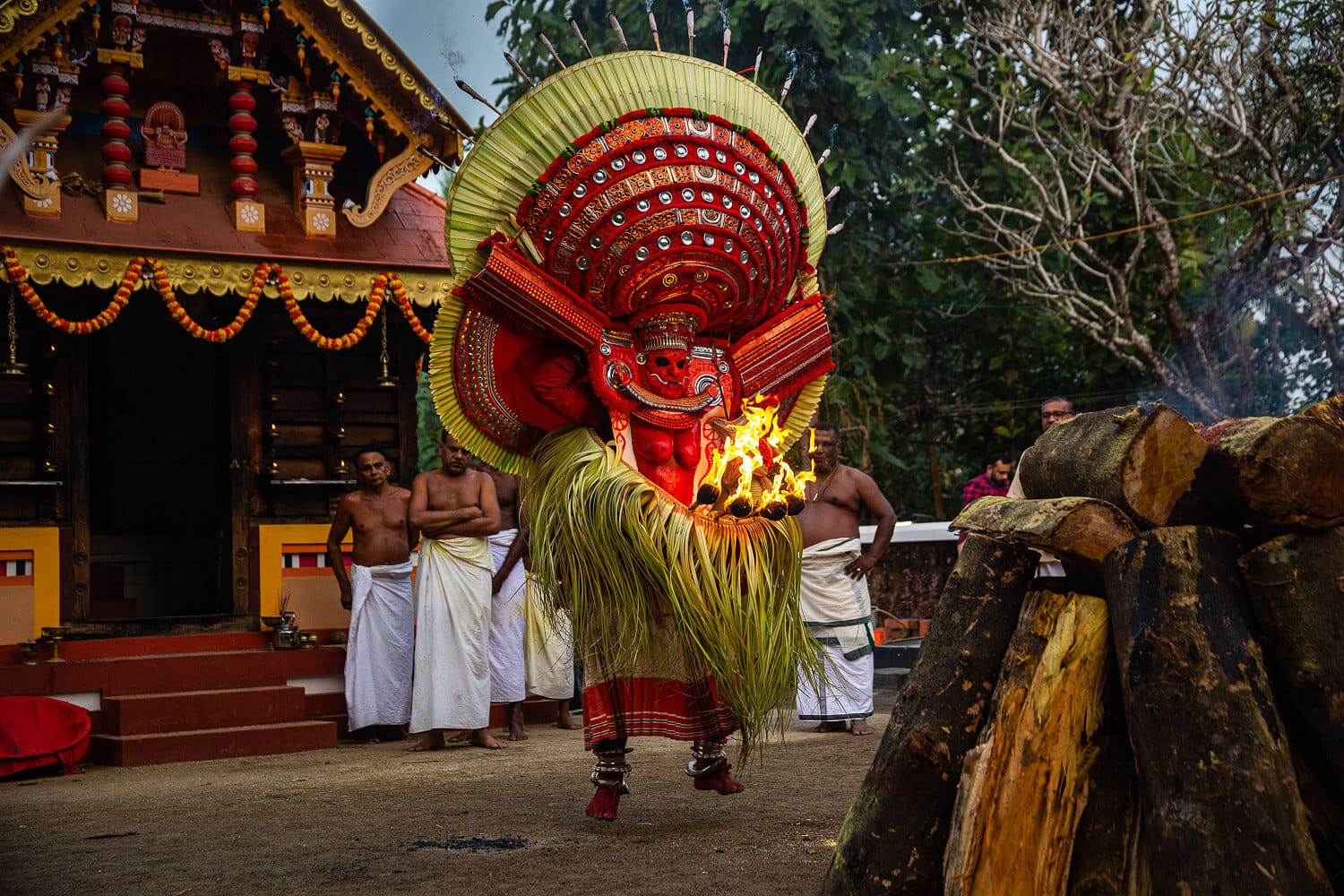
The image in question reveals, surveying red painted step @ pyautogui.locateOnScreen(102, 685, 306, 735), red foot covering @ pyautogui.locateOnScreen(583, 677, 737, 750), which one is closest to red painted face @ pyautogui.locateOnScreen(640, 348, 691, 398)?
red foot covering @ pyautogui.locateOnScreen(583, 677, 737, 750)

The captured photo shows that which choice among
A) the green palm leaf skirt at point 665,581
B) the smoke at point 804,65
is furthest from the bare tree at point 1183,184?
the green palm leaf skirt at point 665,581

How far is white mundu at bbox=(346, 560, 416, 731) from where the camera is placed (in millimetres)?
8883

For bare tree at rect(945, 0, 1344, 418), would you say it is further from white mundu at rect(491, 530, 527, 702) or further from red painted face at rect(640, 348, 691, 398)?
red painted face at rect(640, 348, 691, 398)

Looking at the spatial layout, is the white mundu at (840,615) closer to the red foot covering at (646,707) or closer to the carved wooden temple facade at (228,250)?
the red foot covering at (646,707)

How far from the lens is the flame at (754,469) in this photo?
521 centimetres

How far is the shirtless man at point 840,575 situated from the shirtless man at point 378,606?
273 cm

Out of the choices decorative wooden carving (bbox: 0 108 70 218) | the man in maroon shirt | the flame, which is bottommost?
the flame

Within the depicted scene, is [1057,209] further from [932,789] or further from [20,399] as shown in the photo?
[932,789]

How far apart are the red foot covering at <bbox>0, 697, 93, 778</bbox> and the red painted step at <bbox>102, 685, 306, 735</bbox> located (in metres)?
0.32

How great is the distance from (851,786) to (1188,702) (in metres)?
3.57

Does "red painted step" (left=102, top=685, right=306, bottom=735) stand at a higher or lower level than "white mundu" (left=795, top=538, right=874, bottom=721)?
lower

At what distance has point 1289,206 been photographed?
46.8ft

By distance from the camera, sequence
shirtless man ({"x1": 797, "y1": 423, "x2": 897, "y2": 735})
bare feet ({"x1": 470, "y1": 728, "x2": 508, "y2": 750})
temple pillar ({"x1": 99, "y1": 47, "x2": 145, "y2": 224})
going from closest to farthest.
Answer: bare feet ({"x1": 470, "y1": 728, "x2": 508, "y2": 750})
shirtless man ({"x1": 797, "y1": 423, "x2": 897, "y2": 735})
temple pillar ({"x1": 99, "y1": 47, "x2": 145, "y2": 224})

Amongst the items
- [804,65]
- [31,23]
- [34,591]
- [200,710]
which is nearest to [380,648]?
[200,710]
